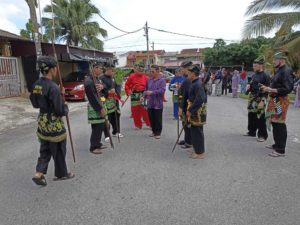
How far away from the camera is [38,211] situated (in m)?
3.35

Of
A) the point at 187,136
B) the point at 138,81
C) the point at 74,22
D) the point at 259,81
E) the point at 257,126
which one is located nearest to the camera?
the point at 187,136

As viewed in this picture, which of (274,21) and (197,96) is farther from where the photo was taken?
(274,21)

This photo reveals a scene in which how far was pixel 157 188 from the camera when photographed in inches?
154

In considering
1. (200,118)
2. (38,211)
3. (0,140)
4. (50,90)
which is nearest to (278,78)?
(200,118)

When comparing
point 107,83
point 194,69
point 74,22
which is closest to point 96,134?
point 107,83

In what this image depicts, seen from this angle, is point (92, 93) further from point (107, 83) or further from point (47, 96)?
point (47, 96)

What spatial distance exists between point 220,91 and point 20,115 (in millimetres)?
11700

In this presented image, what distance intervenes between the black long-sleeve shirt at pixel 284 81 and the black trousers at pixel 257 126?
1213mm

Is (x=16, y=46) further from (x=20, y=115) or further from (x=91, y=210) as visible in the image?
(x=91, y=210)

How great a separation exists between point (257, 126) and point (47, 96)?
4.51 meters

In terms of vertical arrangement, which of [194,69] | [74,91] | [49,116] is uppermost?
[194,69]

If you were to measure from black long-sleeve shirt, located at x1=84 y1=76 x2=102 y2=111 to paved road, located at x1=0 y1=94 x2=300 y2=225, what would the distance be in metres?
0.91

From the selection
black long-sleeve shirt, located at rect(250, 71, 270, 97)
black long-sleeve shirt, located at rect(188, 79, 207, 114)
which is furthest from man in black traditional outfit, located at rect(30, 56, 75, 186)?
black long-sleeve shirt, located at rect(250, 71, 270, 97)

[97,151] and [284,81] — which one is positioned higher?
[284,81]
